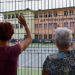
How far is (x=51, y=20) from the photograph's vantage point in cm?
469

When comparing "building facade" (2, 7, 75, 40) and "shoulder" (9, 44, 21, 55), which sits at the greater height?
"building facade" (2, 7, 75, 40)

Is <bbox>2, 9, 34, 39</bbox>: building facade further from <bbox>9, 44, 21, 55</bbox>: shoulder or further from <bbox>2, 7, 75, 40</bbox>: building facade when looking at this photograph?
<bbox>9, 44, 21, 55</bbox>: shoulder

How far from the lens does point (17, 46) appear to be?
207 cm

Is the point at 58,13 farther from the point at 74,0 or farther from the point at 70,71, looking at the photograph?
the point at 70,71

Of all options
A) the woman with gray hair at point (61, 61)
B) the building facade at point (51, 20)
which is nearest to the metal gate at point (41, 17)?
the building facade at point (51, 20)

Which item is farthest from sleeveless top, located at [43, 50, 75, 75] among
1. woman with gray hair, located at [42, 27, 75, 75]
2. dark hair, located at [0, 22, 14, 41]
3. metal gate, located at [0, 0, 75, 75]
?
metal gate, located at [0, 0, 75, 75]

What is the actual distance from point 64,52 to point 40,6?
7.68ft

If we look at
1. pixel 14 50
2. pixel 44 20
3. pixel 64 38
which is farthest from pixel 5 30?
Result: pixel 44 20

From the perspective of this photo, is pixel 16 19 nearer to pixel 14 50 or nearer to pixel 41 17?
pixel 41 17

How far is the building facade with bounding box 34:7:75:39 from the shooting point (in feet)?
14.7

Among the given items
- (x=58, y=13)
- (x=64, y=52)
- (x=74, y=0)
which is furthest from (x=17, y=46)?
(x=58, y=13)

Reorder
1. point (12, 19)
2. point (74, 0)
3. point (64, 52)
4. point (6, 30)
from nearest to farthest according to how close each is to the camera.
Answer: point (6, 30), point (64, 52), point (74, 0), point (12, 19)

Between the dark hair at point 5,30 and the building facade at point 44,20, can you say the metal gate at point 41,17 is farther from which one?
the dark hair at point 5,30

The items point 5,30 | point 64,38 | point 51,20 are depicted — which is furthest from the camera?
point 51,20
